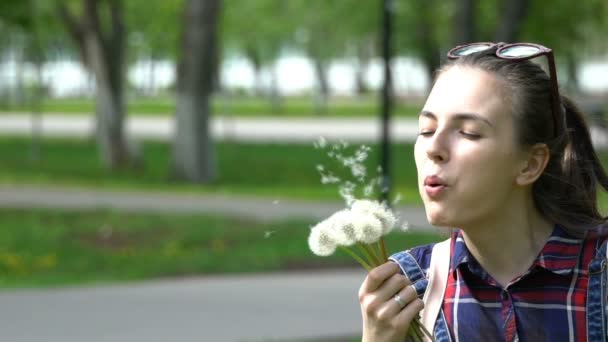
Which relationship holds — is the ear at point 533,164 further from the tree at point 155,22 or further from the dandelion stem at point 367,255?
the tree at point 155,22

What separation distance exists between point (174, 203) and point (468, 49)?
1473cm

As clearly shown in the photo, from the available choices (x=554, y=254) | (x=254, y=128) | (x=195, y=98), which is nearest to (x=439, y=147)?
(x=554, y=254)

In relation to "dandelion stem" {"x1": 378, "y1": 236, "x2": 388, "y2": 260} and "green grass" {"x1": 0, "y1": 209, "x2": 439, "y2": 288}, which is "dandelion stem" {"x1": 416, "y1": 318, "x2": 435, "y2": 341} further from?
"green grass" {"x1": 0, "y1": 209, "x2": 439, "y2": 288}

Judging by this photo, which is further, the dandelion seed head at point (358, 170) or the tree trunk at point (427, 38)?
the tree trunk at point (427, 38)

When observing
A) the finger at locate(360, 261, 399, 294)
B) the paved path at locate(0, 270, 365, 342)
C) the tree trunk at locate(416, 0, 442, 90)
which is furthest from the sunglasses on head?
the tree trunk at locate(416, 0, 442, 90)

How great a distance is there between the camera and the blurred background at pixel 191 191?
9.22m

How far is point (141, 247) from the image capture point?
42.3 feet

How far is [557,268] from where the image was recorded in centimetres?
235

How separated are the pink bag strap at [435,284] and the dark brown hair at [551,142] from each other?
19cm

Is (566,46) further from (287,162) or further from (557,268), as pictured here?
(557,268)

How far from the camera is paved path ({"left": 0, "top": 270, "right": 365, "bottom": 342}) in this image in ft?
27.9

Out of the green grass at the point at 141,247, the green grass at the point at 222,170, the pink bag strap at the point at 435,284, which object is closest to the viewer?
the pink bag strap at the point at 435,284

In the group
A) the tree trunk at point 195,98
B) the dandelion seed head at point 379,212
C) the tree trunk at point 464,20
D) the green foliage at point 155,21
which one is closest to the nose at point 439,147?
the dandelion seed head at point 379,212

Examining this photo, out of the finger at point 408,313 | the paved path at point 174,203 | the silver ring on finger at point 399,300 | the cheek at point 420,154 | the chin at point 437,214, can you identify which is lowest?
the paved path at point 174,203
